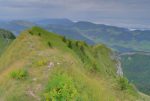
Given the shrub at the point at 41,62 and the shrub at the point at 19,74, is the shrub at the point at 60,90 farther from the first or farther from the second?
the shrub at the point at 41,62

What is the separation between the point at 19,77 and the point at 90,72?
2286cm

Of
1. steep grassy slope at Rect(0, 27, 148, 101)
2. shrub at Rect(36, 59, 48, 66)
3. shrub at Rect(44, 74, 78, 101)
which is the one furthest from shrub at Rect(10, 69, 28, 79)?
shrub at Rect(44, 74, 78, 101)

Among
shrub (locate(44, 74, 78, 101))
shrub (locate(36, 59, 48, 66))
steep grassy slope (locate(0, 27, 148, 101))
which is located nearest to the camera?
shrub (locate(44, 74, 78, 101))

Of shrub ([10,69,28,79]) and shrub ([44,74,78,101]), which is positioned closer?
shrub ([44,74,78,101])

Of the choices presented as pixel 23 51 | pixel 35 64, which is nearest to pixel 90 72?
pixel 23 51

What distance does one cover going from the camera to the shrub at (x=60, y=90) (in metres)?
45.6

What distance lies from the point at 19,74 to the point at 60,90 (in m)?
7.59

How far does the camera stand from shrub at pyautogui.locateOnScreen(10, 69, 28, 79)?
166 feet

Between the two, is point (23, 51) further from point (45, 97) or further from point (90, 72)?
point (45, 97)

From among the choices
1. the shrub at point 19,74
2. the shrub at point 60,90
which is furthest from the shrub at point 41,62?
the shrub at point 60,90

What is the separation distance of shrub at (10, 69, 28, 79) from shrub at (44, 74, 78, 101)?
15.1 feet

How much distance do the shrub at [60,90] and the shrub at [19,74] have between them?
4.61m

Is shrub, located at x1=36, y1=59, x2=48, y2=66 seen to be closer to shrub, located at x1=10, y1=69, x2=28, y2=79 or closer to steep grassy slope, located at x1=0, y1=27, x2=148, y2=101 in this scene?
steep grassy slope, located at x1=0, y1=27, x2=148, y2=101

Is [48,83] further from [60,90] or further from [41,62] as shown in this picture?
[41,62]
